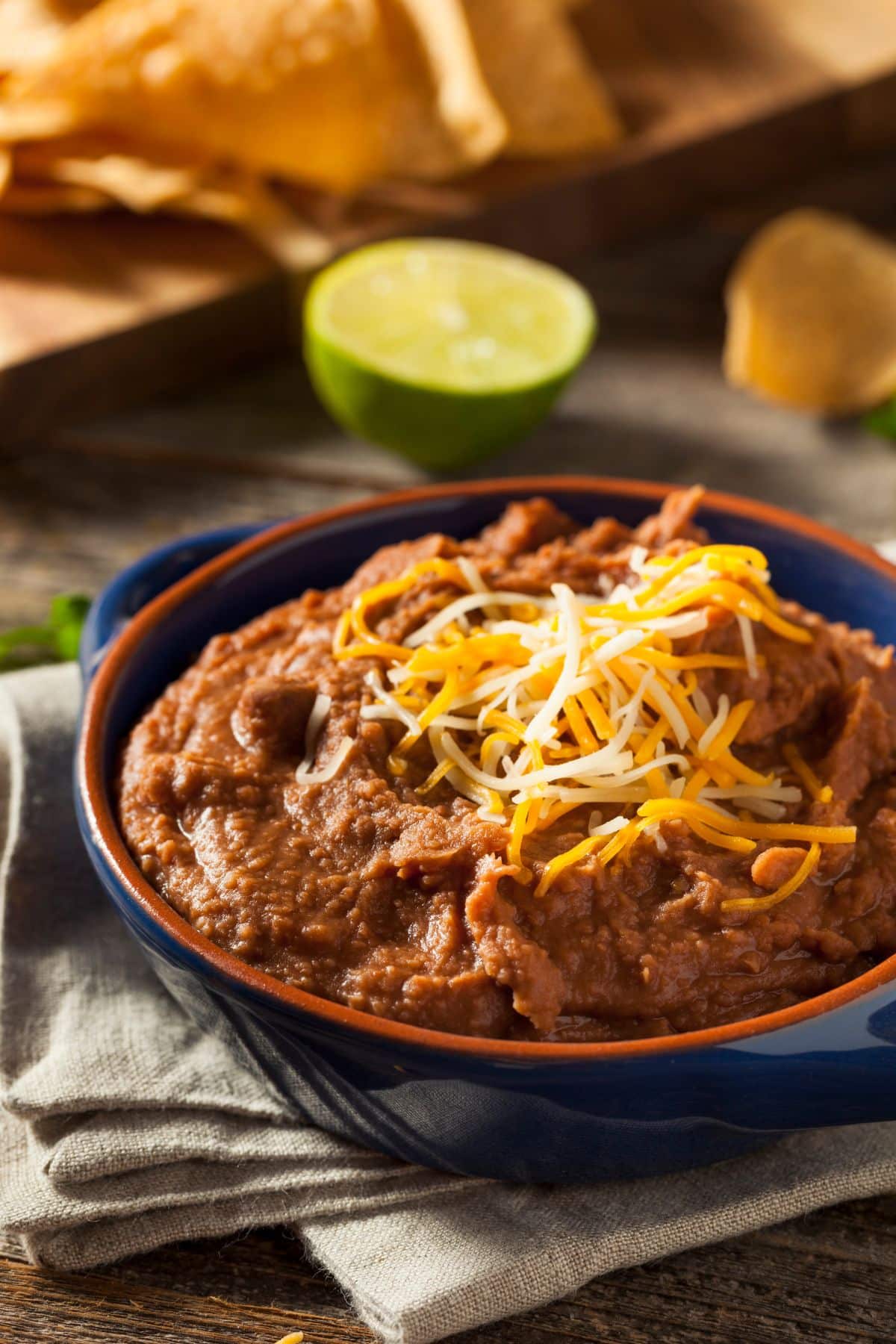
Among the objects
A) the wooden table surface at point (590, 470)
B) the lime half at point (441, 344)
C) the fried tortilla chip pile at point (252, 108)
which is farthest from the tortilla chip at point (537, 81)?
the lime half at point (441, 344)

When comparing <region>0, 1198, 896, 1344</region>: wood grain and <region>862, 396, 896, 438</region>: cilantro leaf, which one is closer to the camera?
<region>0, 1198, 896, 1344</region>: wood grain

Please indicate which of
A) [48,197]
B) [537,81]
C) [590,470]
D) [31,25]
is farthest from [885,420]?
[31,25]

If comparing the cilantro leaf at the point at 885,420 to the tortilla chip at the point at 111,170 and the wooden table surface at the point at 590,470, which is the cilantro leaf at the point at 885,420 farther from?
the tortilla chip at the point at 111,170

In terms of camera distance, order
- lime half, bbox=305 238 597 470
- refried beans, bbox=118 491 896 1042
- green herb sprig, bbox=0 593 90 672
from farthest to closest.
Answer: lime half, bbox=305 238 597 470
green herb sprig, bbox=0 593 90 672
refried beans, bbox=118 491 896 1042

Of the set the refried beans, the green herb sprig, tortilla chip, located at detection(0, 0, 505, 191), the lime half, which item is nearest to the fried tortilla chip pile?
tortilla chip, located at detection(0, 0, 505, 191)

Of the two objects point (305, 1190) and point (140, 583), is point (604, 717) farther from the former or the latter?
point (140, 583)

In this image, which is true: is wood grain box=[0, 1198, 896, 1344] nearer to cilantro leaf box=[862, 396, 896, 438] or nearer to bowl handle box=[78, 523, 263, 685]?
bowl handle box=[78, 523, 263, 685]

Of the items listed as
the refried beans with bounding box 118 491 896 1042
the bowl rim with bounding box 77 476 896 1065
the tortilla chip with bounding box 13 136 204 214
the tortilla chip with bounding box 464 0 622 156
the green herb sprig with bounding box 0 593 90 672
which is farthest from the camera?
the tortilla chip with bounding box 464 0 622 156

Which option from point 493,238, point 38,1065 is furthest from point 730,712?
point 493,238
